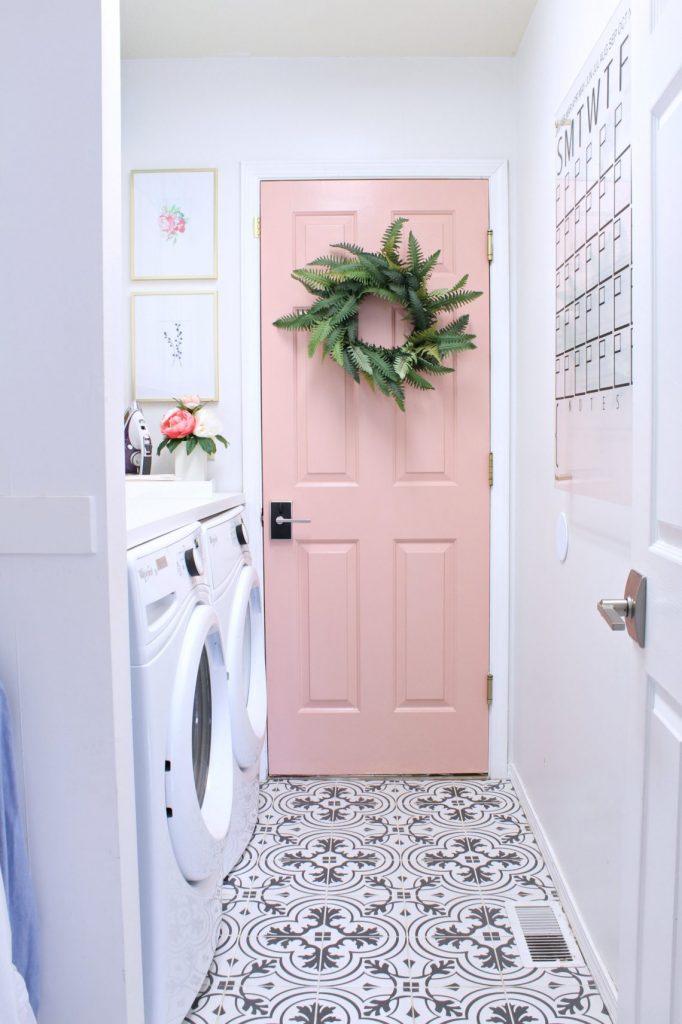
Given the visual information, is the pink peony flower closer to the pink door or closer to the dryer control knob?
the pink door

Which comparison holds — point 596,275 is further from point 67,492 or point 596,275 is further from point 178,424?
point 178,424

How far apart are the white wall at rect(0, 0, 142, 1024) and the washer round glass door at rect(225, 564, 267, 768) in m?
0.74

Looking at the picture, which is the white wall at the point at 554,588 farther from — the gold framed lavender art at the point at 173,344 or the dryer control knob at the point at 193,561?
the gold framed lavender art at the point at 173,344

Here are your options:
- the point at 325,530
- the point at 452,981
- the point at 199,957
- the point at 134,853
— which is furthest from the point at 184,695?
the point at 325,530

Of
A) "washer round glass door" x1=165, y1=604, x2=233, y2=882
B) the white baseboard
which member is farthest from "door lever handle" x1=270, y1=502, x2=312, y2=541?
the white baseboard

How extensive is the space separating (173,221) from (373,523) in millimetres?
1244

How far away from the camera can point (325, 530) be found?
8.91 feet

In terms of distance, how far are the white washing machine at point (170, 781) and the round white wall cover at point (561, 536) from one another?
921 millimetres

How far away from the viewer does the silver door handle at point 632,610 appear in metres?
1.09

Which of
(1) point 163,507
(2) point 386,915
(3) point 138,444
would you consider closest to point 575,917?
(2) point 386,915

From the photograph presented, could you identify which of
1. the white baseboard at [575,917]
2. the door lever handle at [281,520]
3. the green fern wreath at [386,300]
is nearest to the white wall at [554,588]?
the white baseboard at [575,917]

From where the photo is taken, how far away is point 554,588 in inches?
84.4

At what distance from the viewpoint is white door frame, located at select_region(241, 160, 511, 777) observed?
2.65 metres

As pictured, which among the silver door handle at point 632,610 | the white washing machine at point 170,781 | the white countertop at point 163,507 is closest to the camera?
the silver door handle at point 632,610
